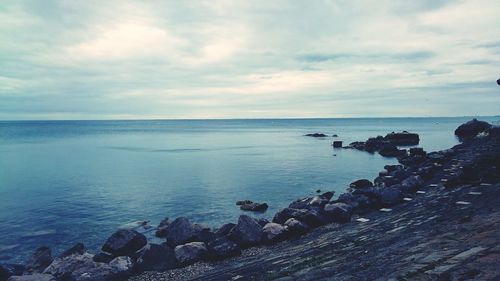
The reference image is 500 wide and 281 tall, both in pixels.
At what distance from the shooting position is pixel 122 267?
14.9 metres

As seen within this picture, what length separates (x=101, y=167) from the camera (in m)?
53.4

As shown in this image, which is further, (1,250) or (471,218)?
(1,250)

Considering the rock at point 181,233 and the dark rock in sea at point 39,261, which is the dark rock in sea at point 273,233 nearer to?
the rock at point 181,233

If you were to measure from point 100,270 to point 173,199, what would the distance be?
16.9m

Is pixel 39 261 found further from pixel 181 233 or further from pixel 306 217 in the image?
pixel 306 217

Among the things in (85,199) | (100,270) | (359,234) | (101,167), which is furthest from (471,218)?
(101,167)

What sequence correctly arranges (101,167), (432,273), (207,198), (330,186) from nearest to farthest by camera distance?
(432,273), (207,198), (330,186), (101,167)

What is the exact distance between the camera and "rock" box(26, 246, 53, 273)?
16222 mm

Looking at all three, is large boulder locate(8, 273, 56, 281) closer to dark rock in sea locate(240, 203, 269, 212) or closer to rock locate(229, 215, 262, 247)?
rock locate(229, 215, 262, 247)

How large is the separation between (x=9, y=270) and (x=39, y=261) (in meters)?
1.65

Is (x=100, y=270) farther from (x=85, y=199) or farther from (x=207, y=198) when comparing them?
(x=85, y=199)

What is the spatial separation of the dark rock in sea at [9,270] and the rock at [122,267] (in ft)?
13.1

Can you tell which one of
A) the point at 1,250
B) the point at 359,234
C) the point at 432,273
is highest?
the point at 432,273

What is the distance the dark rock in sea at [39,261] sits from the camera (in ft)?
53.2
